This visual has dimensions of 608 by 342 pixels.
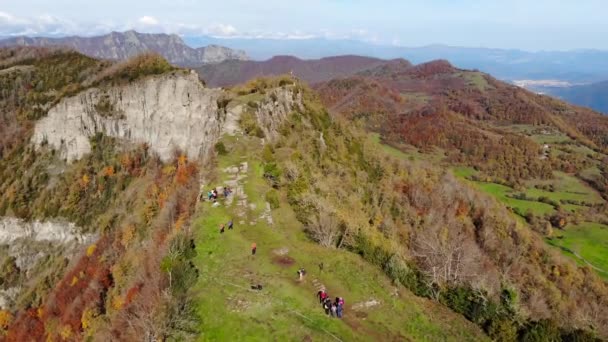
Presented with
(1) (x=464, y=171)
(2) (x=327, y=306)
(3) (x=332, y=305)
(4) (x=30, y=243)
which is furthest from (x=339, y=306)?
(1) (x=464, y=171)

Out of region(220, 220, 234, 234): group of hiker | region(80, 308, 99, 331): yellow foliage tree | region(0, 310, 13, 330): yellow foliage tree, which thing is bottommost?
region(0, 310, 13, 330): yellow foliage tree

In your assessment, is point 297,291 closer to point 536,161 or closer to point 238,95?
point 238,95

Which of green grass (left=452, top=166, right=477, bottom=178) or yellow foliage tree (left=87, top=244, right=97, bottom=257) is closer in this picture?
yellow foliage tree (left=87, top=244, right=97, bottom=257)

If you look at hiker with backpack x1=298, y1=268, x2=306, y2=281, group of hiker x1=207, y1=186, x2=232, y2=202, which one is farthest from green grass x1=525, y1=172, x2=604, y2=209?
hiker with backpack x1=298, y1=268, x2=306, y2=281

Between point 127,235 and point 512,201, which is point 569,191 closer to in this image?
A: point 512,201

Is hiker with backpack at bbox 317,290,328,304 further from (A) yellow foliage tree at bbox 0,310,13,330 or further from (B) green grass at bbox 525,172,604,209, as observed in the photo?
(B) green grass at bbox 525,172,604,209

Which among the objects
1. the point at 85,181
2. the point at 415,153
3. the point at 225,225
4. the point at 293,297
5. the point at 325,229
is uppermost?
the point at 325,229
